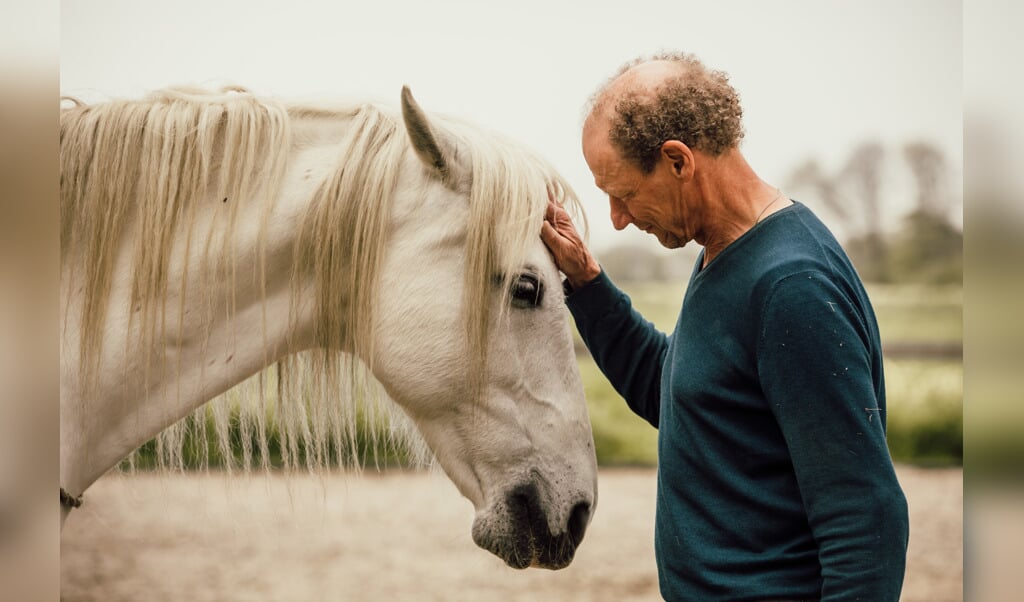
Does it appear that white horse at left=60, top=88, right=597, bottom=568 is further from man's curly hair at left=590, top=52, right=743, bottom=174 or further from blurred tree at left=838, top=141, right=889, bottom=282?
blurred tree at left=838, top=141, right=889, bottom=282

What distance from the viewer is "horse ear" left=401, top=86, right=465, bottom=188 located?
1021 millimetres

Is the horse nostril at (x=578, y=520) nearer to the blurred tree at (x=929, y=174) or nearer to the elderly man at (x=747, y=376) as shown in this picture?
the elderly man at (x=747, y=376)

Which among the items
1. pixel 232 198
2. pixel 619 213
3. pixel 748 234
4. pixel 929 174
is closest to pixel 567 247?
pixel 619 213

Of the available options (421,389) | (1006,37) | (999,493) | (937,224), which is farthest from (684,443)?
(937,224)

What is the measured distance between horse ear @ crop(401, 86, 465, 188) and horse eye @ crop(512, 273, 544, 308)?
7.0 inches

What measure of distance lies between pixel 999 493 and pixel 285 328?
0.94m

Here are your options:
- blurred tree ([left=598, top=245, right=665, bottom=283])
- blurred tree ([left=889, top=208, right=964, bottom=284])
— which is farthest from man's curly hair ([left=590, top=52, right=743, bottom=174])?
blurred tree ([left=889, top=208, right=964, bottom=284])

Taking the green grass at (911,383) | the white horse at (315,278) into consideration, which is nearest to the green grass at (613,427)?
the green grass at (911,383)

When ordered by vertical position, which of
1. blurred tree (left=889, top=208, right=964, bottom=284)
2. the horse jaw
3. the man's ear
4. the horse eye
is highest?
the man's ear

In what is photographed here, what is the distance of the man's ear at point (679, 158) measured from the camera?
35.1 inches

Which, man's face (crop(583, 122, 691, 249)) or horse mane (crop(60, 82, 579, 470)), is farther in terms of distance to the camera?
horse mane (crop(60, 82, 579, 470))

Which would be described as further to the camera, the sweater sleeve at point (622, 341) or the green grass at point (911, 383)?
the green grass at point (911, 383)

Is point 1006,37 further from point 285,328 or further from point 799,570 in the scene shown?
point 285,328

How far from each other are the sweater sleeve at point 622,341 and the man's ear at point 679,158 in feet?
1.11
